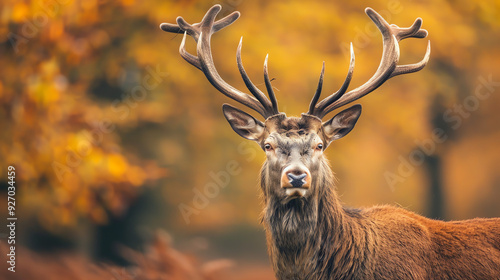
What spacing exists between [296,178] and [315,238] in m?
0.69

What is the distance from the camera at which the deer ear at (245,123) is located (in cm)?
589

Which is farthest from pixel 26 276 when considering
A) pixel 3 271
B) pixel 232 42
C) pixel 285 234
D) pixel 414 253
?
pixel 414 253

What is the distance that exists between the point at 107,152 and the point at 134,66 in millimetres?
1819

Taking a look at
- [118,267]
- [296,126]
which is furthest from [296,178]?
[118,267]

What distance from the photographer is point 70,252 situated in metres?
11.0

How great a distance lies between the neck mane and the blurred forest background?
211 inches

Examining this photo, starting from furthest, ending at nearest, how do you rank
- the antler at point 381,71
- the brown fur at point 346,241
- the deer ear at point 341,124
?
1. the deer ear at point 341,124
2. the antler at point 381,71
3. the brown fur at point 346,241

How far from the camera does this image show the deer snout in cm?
502

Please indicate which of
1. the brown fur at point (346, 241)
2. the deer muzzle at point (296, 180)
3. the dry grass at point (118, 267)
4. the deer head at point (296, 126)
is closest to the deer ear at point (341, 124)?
the deer head at point (296, 126)

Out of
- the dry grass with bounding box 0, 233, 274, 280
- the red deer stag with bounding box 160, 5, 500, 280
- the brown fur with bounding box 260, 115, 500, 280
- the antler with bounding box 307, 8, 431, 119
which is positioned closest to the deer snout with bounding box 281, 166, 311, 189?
the red deer stag with bounding box 160, 5, 500, 280

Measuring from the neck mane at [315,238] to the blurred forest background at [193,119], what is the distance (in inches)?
211

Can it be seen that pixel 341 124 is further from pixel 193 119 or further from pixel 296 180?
pixel 193 119

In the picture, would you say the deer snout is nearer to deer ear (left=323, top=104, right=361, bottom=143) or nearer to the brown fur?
the brown fur

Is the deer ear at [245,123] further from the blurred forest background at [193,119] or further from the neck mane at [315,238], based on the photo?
the blurred forest background at [193,119]
